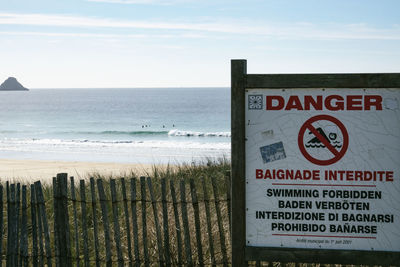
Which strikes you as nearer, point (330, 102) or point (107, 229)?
Answer: point (330, 102)

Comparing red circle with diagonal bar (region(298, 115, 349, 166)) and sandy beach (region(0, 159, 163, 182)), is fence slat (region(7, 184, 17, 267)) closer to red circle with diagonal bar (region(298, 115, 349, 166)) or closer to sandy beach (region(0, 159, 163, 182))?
red circle with diagonal bar (region(298, 115, 349, 166))

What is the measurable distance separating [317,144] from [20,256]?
11.3ft

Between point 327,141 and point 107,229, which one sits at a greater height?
point 327,141

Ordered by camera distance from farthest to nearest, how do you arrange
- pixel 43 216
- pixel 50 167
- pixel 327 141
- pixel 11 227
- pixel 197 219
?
pixel 50 167 → pixel 11 227 → pixel 43 216 → pixel 197 219 → pixel 327 141

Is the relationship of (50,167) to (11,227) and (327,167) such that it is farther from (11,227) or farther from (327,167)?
(327,167)

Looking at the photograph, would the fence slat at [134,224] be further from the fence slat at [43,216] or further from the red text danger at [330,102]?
the red text danger at [330,102]

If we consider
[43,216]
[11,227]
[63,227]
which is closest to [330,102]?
[63,227]

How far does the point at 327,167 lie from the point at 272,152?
0.45m

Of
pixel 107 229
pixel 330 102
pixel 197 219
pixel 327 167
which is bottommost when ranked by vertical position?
pixel 107 229

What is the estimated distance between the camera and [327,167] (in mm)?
4422

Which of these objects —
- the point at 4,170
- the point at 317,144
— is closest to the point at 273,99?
the point at 317,144

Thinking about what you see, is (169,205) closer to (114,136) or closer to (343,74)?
(343,74)

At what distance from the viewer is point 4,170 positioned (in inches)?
969

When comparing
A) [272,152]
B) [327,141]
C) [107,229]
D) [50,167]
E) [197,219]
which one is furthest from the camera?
[50,167]
